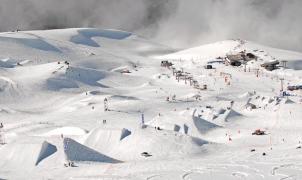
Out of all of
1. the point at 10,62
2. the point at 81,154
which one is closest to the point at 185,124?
the point at 81,154

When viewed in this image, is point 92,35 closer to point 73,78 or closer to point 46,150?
point 73,78

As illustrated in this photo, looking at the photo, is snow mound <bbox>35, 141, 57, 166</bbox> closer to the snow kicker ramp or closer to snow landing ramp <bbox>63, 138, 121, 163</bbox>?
snow landing ramp <bbox>63, 138, 121, 163</bbox>

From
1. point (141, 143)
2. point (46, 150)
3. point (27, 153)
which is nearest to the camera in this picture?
point (27, 153)

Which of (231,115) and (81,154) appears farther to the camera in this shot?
(231,115)

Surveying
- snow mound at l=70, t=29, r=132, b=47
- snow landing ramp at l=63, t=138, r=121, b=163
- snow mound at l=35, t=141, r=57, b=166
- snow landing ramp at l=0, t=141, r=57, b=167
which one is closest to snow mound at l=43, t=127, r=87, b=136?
snow landing ramp at l=63, t=138, r=121, b=163

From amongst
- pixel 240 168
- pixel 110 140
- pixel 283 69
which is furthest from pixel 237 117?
pixel 283 69

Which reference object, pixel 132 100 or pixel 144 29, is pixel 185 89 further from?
pixel 144 29

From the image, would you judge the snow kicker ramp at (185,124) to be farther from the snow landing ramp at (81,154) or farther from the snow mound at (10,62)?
the snow mound at (10,62)

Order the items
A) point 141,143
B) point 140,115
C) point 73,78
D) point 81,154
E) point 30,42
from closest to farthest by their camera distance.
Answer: point 81,154 → point 141,143 → point 140,115 → point 73,78 → point 30,42
